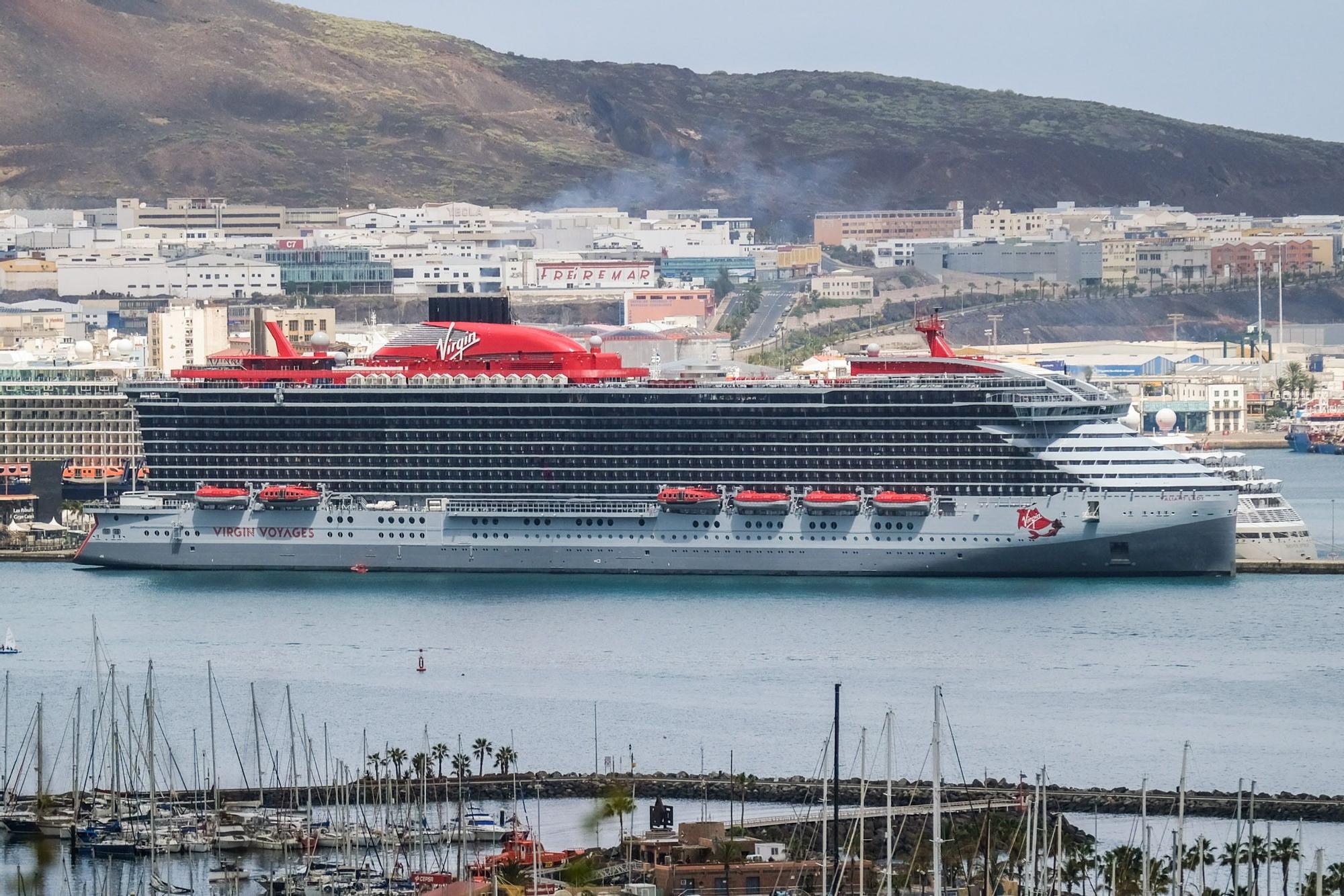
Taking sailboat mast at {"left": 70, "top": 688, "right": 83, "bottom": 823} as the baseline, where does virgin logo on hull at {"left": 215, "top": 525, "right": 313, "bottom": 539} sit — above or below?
above

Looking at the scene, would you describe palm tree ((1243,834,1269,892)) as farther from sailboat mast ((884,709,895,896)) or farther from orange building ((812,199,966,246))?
orange building ((812,199,966,246))

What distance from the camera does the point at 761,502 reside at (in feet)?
188

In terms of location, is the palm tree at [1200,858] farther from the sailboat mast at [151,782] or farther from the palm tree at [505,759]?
the sailboat mast at [151,782]

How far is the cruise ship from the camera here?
56531mm

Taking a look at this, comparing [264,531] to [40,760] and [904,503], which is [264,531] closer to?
[904,503]

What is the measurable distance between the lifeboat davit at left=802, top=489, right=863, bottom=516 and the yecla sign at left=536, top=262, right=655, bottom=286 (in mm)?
76058

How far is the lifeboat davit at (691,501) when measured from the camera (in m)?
57.8

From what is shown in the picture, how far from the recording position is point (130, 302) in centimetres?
12125

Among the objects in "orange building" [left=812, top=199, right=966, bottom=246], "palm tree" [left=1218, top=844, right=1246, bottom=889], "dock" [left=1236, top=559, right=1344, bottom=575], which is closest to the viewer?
"palm tree" [left=1218, top=844, right=1246, bottom=889]

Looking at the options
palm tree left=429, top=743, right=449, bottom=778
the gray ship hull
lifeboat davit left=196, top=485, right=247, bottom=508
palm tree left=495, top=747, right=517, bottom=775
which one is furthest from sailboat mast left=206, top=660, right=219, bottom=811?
lifeboat davit left=196, top=485, right=247, bottom=508

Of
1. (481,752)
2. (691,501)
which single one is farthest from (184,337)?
(481,752)

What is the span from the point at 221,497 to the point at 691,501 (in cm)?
848

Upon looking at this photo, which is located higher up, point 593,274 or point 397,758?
point 593,274

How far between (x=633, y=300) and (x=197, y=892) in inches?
3670
